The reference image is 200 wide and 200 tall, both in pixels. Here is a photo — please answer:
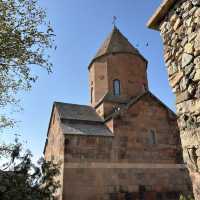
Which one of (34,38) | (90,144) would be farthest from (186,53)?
(90,144)

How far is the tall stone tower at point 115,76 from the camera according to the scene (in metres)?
17.7

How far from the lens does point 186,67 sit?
3.60 m

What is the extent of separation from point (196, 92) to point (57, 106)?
1420 centimetres

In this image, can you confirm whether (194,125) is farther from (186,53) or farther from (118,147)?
(118,147)

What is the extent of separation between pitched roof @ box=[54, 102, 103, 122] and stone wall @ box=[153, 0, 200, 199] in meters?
12.0

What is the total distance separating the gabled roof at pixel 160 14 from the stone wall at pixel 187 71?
7cm

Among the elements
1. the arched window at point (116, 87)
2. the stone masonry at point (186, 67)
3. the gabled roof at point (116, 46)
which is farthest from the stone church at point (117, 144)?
the stone masonry at point (186, 67)

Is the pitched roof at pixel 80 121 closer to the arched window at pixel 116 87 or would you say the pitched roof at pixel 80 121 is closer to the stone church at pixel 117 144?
the stone church at pixel 117 144

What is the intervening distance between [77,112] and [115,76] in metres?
4.04

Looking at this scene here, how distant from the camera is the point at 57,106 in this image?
17.0 m

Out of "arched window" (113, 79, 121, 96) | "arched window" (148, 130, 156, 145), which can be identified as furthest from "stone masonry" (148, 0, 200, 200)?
"arched window" (113, 79, 121, 96)

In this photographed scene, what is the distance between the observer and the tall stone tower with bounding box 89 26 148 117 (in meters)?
17.7

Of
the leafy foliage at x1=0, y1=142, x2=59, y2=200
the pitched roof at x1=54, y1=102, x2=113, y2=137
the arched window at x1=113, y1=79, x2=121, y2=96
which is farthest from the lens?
the arched window at x1=113, y1=79, x2=121, y2=96

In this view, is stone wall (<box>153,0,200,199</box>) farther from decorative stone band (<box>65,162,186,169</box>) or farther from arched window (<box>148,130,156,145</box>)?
arched window (<box>148,130,156,145</box>)
